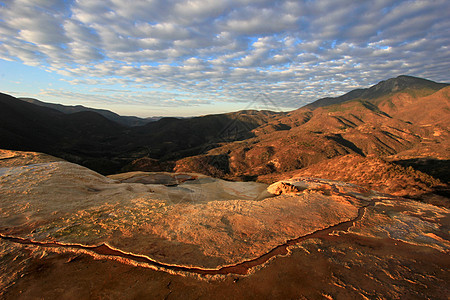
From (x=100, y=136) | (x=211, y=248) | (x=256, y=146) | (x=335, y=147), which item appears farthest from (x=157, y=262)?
(x=100, y=136)

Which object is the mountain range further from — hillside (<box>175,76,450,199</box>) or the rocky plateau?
the rocky plateau

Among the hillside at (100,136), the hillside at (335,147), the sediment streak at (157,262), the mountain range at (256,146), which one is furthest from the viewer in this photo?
the hillside at (100,136)

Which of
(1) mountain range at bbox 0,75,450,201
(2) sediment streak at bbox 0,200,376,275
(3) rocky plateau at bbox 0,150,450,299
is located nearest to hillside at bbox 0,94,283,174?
(1) mountain range at bbox 0,75,450,201

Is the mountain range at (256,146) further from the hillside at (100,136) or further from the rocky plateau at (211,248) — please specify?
the rocky plateau at (211,248)

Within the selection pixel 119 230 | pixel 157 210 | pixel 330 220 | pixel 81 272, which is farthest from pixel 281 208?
pixel 81 272

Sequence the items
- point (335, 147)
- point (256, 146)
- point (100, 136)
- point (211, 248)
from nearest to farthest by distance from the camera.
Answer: point (211, 248) → point (335, 147) → point (256, 146) → point (100, 136)

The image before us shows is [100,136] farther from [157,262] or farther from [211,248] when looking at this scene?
[211,248]

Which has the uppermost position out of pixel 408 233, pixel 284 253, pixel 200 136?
pixel 284 253

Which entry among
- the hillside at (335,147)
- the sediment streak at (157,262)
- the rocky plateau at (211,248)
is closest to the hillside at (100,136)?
the hillside at (335,147)

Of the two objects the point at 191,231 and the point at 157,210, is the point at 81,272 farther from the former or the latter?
the point at 157,210
